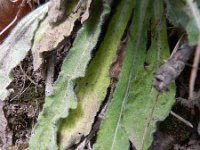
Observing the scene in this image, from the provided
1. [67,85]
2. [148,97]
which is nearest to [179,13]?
[148,97]

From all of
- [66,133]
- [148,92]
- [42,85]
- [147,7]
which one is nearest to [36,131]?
[66,133]

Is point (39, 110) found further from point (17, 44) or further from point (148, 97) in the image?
point (148, 97)

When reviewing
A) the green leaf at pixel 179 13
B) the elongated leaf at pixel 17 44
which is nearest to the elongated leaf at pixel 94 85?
the green leaf at pixel 179 13

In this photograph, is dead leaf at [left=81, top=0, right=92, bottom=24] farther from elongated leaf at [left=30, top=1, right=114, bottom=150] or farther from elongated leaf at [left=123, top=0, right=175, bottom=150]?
elongated leaf at [left=123, top=0, right=175, bottom=150]

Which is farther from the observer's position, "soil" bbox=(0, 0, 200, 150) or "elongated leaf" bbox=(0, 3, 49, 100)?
"elongated leaf" bbox=(0, 3, 49, 100)

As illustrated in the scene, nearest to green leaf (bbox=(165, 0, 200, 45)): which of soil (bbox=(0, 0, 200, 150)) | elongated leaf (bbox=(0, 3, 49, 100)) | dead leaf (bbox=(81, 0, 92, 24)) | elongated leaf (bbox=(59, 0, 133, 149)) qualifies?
soil (bbox=(0, 0, 200, 150))
